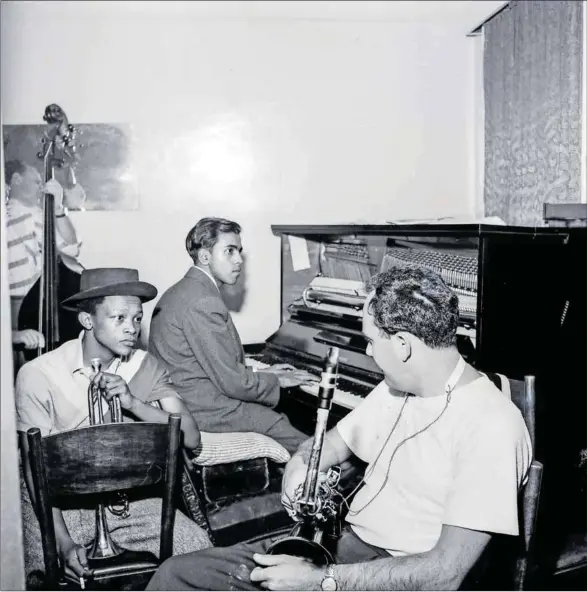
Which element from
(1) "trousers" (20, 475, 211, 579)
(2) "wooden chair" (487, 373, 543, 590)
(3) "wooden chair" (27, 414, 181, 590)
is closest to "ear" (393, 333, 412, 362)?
(2) "wooden chair" (487, 373, 543, 590)

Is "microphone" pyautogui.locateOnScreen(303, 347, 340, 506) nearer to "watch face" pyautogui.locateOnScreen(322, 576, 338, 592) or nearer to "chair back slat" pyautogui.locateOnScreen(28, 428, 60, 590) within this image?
"watch face" pyautogui.locateOnScreen(322, 576, 338, 592)

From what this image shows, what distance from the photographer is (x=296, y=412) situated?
109 inches

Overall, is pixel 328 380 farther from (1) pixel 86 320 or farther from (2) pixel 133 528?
(2) pixel 133 528

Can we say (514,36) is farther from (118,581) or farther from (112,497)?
(118,581)

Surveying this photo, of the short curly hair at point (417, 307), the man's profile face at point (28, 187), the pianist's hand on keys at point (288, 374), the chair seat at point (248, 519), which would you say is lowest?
the chair seat at point (248, 519)

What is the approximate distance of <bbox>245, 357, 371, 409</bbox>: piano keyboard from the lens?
2475 mm

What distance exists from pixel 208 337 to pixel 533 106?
6.48 ft

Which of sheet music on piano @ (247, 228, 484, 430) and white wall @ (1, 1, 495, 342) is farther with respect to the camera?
sheet music on piano @ (247, 228, 484, 430)

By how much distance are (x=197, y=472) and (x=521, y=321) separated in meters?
1.45

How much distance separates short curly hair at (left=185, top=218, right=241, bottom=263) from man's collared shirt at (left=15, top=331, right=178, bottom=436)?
465mm

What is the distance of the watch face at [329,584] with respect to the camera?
5.01 ft

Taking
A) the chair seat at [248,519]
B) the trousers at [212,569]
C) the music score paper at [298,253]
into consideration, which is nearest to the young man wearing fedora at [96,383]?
the chair seat at [248,519]

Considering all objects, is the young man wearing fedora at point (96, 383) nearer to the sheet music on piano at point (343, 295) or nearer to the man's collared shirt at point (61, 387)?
the man's collared shirt at point (61, 387)

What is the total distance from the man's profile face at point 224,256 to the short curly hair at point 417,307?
0.88 metres
